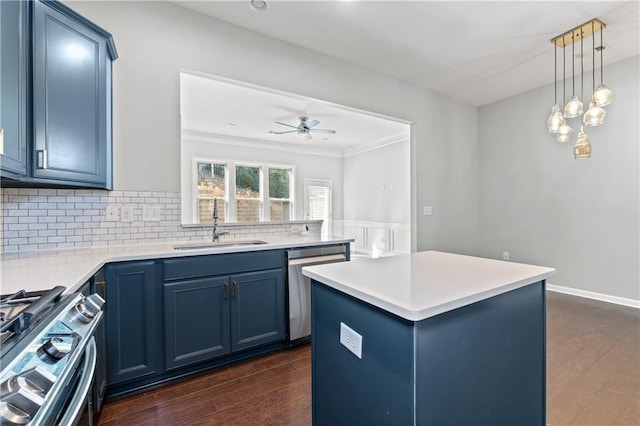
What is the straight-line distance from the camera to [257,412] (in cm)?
167

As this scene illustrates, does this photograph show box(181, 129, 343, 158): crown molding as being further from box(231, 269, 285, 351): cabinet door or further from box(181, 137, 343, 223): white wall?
box(231, 269, 285, 351): cabinet door

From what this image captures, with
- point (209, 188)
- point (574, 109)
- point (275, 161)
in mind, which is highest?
point (275, 161)

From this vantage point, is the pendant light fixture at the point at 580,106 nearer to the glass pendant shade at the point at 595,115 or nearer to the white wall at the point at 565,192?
the glass pendant shade at the point at 595,115

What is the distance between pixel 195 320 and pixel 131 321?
0.38 m

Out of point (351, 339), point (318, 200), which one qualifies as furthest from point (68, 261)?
point (318, 200)

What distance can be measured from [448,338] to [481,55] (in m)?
3.44

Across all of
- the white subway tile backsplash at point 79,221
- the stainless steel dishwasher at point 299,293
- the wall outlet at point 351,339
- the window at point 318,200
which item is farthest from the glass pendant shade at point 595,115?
the window at point 318,200

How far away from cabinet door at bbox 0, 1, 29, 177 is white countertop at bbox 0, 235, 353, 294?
0.47m

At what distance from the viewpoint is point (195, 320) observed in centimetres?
198

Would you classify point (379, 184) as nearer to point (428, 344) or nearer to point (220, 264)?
point (220, 264)

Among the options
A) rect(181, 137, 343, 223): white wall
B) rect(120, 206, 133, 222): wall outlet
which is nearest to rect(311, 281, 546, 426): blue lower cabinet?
rect(120, 206, 133, 222): wall outlet

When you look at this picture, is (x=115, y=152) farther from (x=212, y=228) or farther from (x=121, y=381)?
(x=121, y=381)

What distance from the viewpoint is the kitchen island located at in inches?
35.3

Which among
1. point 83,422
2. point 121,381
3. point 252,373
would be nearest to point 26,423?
point 83,422
